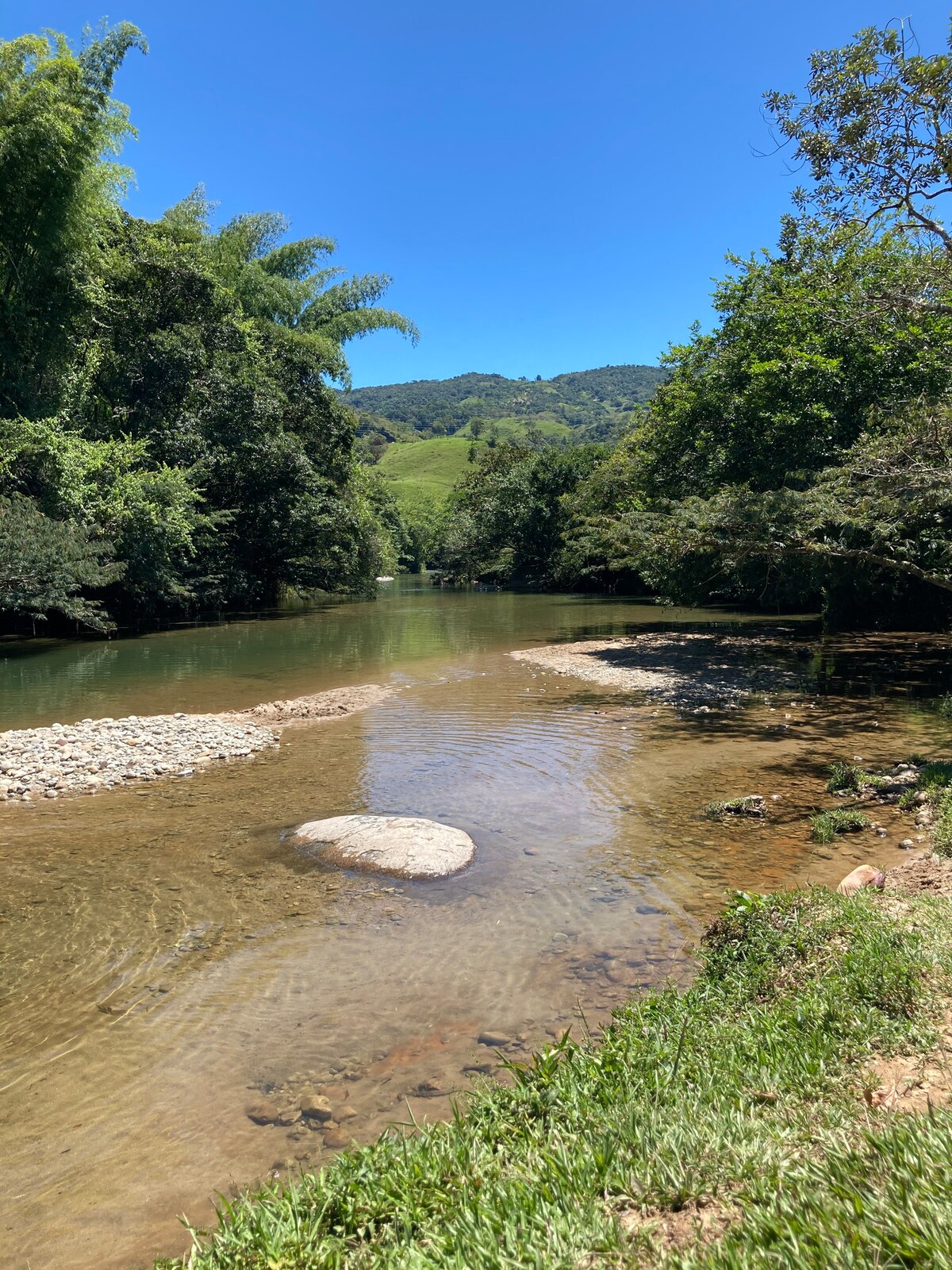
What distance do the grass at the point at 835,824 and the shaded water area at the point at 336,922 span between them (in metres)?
0.17

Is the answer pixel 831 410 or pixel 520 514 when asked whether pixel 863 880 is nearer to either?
pixel 831 410

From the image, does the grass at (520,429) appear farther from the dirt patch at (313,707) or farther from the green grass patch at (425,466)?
the dirt patch at (313,707)

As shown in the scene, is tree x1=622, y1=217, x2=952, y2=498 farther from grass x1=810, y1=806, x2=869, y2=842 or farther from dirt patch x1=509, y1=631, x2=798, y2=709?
grass x1=810, y1=806, x2=869, y2=842

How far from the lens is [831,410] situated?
18359 mm

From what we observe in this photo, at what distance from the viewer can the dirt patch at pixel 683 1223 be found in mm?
2162

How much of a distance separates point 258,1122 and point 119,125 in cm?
3147

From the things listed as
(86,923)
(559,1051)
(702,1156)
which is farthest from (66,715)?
(702,1156)

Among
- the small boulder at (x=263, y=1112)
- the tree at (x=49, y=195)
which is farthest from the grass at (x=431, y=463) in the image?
the small boulder at (x=263, y=1112)

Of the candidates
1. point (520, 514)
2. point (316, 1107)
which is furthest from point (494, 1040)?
point (520, 514)

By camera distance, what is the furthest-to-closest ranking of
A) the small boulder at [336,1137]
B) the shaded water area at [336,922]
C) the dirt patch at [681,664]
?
the dirt patch at [681,664] < the shaded water area at [336,922] < the small boulder at [336,1137]

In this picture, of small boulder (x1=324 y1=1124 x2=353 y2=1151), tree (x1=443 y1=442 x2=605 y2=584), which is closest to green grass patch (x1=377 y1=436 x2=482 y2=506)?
tree (x1=443 y1=442 x2=605 y2=584)

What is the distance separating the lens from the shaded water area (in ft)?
12.3

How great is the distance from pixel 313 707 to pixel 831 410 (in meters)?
14.6

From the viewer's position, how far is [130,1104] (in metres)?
4.03
